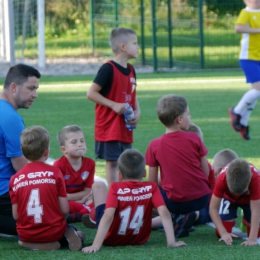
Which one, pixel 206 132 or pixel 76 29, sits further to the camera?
pixel 76 29

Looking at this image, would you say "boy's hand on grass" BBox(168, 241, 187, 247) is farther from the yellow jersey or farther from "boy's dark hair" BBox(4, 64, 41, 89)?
the yellow jersey

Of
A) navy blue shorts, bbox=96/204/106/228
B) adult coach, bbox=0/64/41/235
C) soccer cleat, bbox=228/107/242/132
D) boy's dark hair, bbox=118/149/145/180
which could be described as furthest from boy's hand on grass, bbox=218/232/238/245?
soccer cleat, bbox=228/107/242/132

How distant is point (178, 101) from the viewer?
5.29 m

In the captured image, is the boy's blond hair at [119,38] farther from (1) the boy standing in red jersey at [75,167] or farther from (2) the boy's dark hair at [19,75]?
(2) the boy's dark hair at [19,75]

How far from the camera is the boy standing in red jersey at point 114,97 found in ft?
20.6

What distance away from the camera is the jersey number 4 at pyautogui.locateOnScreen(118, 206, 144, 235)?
4.70 m

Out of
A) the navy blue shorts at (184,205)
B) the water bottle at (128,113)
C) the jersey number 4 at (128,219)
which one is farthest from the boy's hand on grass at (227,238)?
the water bottle at (128,113)

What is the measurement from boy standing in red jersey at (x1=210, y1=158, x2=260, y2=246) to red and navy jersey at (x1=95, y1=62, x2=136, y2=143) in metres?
1.40

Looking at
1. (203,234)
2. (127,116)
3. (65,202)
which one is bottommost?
(203,234)

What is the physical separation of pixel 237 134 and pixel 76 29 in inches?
708

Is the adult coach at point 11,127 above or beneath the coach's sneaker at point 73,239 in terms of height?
above

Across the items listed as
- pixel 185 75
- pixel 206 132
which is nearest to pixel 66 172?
pixel 206 132

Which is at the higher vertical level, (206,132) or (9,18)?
(9,18)

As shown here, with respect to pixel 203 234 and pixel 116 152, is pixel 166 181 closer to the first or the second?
pixel 203 234
